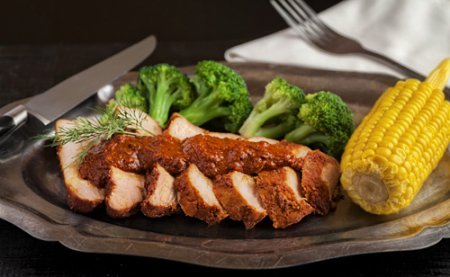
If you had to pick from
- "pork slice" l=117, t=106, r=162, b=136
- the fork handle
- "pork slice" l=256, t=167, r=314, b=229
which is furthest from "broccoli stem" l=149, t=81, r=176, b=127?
the fork handle

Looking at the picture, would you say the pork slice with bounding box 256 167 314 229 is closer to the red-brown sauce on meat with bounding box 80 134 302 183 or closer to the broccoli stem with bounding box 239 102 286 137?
the red-brown sauce on meat with bounding box 80 134 302 183

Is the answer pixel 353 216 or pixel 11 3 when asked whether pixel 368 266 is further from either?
pixel 11 3

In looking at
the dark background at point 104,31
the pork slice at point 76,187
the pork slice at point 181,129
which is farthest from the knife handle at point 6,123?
the dark background at point 104,31

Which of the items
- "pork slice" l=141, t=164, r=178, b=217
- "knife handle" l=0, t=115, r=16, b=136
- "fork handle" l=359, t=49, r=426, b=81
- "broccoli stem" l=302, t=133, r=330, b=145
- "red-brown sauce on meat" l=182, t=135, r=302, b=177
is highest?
"knife handle" l=0, t=115, r=16, b=136

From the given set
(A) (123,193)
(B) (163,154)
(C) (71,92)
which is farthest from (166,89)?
(A) (123,193)

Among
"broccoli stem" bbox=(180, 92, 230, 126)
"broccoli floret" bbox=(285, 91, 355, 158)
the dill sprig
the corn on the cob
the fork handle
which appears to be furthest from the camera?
the fork handle

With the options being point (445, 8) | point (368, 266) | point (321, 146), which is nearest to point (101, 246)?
point (368, 266)
